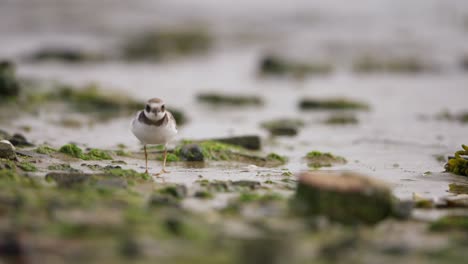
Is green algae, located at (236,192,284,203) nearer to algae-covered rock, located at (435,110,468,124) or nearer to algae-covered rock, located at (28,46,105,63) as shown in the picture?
algae-covered rock, located at (435,110,468,124)

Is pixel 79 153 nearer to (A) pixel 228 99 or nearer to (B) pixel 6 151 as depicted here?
(B) pixel 6 151

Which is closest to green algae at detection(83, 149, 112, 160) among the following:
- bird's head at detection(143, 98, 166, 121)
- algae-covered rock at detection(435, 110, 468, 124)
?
bird's head at detection(143, 98, 166, 121)

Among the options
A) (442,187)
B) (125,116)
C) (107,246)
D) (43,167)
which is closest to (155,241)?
(107,246)

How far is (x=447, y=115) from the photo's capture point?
1322cm

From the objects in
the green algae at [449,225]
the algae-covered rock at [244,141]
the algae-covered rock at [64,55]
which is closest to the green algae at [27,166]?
the algae-covered rock at [244,141]

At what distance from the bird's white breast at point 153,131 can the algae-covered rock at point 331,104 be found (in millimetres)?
7793

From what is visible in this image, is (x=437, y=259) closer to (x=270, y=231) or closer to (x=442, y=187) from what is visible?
(x=270, y=231)

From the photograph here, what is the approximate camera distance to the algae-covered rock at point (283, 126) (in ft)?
37.8

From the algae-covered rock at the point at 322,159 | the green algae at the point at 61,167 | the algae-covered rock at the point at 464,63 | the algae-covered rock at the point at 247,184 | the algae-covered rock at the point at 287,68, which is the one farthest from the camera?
the algae-covered rock at the point at 464,63

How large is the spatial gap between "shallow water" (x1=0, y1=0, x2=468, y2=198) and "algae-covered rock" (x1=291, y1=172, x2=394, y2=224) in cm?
158

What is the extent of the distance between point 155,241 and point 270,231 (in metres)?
0.87

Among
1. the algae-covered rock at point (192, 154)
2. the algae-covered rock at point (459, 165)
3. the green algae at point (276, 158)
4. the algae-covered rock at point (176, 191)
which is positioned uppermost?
the algae-covered rock at point (192, 154)

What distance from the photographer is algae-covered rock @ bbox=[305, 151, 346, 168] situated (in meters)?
8.93

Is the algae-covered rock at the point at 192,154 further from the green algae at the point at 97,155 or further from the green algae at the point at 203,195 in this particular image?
the green algae at the point at 203,195
